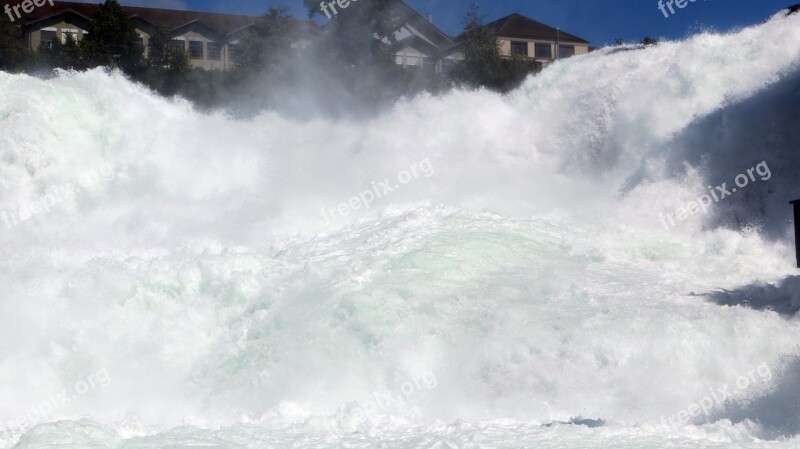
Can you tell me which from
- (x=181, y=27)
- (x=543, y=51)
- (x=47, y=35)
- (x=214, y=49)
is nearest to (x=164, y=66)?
(x=181, y=27)

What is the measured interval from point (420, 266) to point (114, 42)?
88.5ft

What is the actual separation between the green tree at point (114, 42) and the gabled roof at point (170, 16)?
185 inches

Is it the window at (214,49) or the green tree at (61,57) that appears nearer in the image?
the green tree at (61,57)

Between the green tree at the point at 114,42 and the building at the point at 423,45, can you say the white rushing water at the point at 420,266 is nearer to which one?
the green tree at the point at 114,42

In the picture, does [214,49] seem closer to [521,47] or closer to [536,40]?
[521,47]

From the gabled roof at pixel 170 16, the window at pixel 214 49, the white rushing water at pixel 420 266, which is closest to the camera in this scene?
the white rushing water at pixel 420 266

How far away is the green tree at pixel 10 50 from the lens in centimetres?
3444

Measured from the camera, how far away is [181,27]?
44.4 m

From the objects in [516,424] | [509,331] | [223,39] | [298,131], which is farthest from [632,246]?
[223,39]

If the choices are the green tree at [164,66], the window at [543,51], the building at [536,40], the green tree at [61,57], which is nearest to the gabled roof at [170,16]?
the green tree at [164,66]

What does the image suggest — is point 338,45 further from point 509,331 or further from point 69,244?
point 509,331

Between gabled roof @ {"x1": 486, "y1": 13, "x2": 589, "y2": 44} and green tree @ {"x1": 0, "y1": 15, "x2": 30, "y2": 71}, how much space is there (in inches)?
1079

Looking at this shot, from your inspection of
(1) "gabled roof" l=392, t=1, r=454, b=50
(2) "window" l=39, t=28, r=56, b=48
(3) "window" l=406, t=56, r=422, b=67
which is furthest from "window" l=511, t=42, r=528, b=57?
(2) "window" l=39, t=28, r=56, b=48

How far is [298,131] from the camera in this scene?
2300 cm
